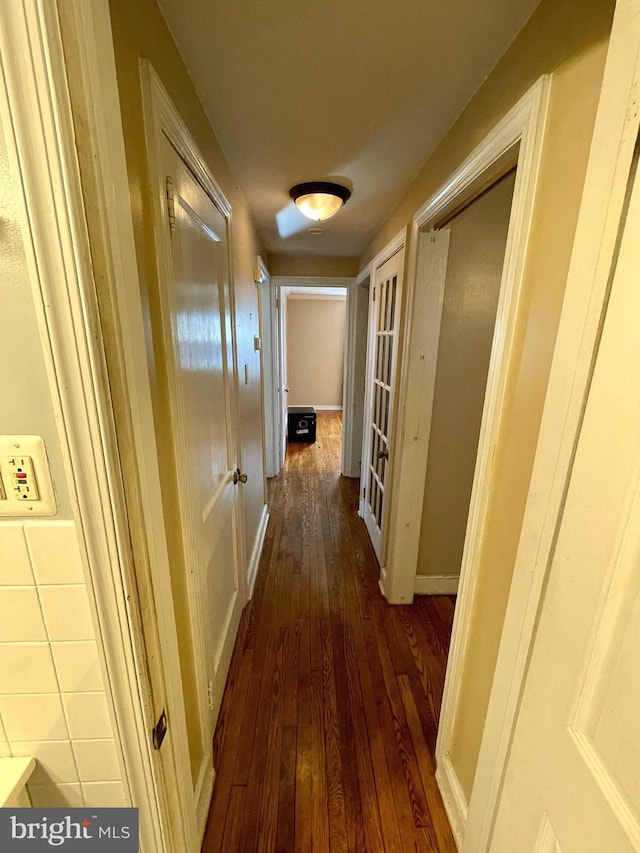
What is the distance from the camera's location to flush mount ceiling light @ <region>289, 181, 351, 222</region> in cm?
170

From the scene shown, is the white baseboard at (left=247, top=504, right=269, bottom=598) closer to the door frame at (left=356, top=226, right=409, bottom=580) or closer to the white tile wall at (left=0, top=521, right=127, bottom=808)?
the door frame at (left=356, top=226, right=409, bottom=580)

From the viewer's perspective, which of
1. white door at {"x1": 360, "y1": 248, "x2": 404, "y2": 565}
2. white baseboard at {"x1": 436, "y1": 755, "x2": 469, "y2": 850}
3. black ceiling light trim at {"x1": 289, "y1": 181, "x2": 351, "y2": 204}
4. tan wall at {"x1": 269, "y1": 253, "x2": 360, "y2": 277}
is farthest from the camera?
tan wall at {"x1": 269, "y1": 253, "x2": 360, "y2": 277}

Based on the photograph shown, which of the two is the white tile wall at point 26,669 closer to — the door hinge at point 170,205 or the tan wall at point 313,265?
the door hinge at point 170,205

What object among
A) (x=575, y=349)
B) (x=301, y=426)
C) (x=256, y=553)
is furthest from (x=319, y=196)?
(x=301, y=426)

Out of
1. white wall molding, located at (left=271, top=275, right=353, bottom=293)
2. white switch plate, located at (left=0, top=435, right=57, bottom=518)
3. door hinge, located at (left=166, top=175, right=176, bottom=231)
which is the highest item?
white wall molding, located at (left=271, top=275, right=353, bottom=293)

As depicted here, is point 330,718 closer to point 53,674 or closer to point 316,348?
point 53,674

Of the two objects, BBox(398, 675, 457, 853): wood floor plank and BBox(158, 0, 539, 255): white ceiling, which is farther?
BBox(398, 675, 457, 853): wood floor plank

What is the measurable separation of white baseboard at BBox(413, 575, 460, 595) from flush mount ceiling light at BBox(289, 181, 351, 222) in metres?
2.12

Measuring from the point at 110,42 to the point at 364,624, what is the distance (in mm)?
2302

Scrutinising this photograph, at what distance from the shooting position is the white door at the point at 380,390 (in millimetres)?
2104

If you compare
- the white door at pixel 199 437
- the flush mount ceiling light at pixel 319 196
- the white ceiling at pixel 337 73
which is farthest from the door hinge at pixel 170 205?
the flush mount ceiling light at pixel 319 196

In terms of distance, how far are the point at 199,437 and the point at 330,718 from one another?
4.30ft

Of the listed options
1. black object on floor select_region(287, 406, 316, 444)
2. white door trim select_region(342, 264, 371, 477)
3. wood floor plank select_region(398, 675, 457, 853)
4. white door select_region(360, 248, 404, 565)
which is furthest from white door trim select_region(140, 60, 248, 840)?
black object on floor select_region(287, 406, 316, 444)

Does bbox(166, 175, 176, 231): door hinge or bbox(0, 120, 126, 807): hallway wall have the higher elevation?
bbox(166, 175, 176, 231): door hinge
